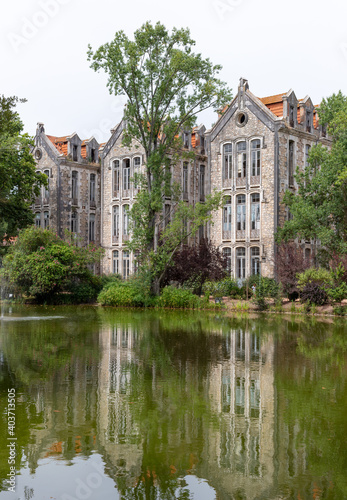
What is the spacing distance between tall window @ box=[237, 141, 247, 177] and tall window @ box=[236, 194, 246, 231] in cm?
153

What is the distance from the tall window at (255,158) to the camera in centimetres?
3778

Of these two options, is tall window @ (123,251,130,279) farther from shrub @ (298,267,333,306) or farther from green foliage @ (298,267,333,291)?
shrub @ (298,267,333,306)

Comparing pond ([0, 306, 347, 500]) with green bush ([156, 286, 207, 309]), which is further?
green bush ([156, 286, 207, 309])

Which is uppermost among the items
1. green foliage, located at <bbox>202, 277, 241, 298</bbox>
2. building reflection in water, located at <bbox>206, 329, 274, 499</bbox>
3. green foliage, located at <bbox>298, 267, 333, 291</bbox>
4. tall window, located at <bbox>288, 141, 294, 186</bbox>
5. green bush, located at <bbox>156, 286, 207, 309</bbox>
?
tall window, located at <bbox>288, 141, 294, 186</bbox>

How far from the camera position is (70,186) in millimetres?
48750

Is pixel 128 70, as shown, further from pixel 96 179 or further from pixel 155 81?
pixel 96 179

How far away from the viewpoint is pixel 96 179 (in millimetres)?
50562

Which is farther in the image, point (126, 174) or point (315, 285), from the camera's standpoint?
point (126, 174)

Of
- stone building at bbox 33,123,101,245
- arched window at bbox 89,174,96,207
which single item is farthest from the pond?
arched window at bbox 89,174,96,207

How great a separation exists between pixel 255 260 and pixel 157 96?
12.3m

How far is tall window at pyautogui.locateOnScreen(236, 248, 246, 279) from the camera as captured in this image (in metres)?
38.2

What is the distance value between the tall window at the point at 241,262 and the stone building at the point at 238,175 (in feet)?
0.22

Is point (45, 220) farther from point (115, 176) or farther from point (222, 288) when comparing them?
point (222, 288)

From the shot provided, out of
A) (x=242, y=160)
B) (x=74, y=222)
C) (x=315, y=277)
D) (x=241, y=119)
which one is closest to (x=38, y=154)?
(x=74, y=222)
